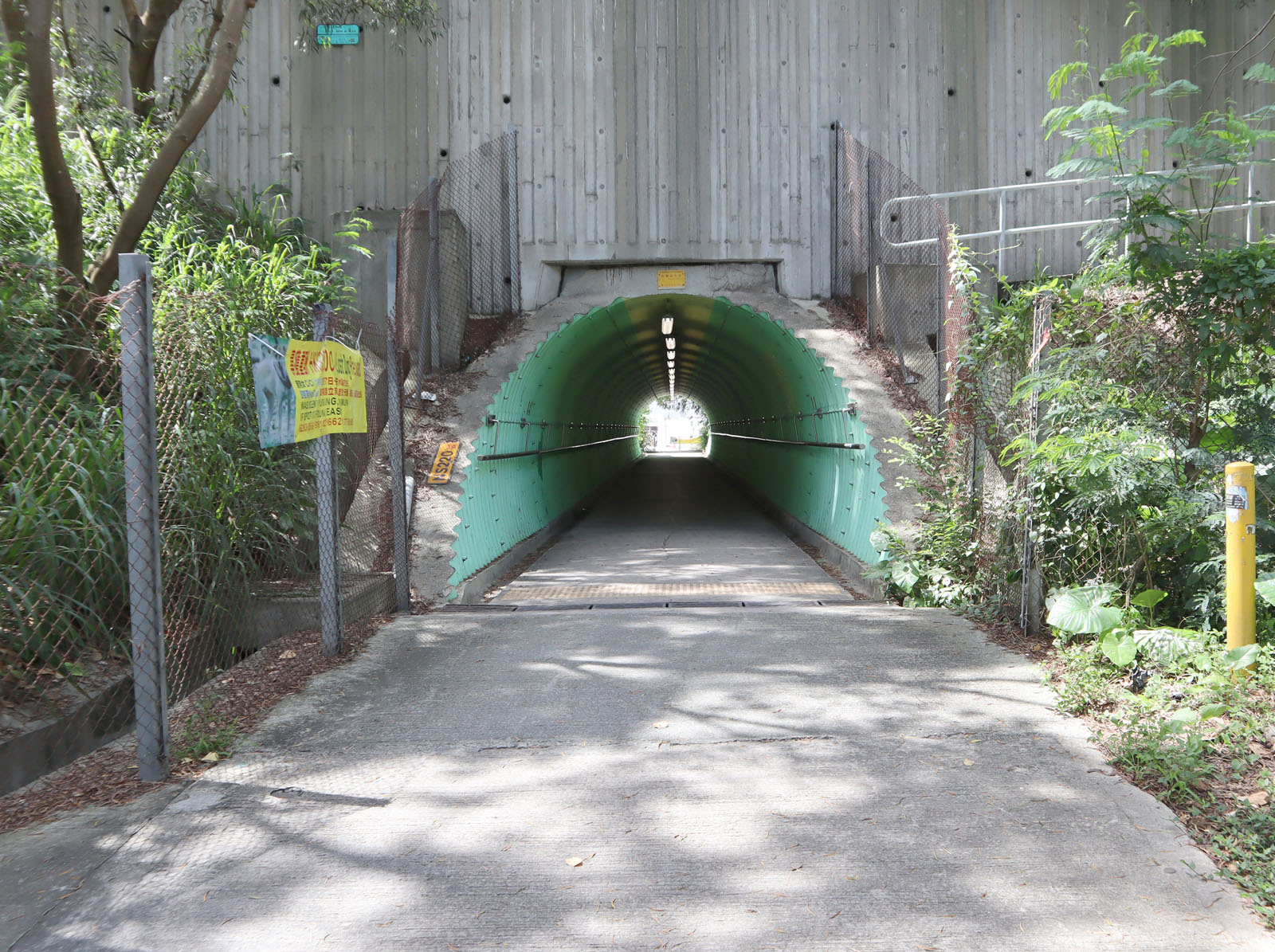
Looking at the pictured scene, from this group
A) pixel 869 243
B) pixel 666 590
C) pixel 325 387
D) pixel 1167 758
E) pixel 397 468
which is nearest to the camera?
pixel 1167 758

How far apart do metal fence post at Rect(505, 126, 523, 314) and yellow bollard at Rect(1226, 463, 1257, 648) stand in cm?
829

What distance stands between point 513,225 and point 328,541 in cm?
662

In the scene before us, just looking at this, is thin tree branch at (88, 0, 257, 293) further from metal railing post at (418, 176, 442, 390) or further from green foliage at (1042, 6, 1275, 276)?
green foliage at (1042, 6, 1275, 276)

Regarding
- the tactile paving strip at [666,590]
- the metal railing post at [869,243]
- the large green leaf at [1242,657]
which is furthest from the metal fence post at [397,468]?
the metal railing post at [869,243]

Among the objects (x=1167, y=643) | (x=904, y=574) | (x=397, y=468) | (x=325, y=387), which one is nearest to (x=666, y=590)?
(x=904, y=574)

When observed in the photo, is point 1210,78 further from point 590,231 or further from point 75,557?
point 75,557

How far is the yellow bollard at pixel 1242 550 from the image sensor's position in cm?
421

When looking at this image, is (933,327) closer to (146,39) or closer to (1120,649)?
(1120,649)

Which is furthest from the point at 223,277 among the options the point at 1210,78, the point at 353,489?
the point at 1210,78

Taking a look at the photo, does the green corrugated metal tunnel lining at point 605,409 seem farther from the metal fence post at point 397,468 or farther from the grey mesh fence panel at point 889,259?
the grey mesh fence panel at point 889,259

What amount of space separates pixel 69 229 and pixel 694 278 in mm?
7052

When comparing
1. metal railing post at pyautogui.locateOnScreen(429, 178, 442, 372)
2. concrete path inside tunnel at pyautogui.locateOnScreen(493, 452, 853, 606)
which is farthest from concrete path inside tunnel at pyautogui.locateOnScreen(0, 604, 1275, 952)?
metal railing post at pyautogui.locateOnScreen(429, 178, 442, 372)

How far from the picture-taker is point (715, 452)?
3388 centimetres

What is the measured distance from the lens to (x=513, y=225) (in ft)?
36.4
